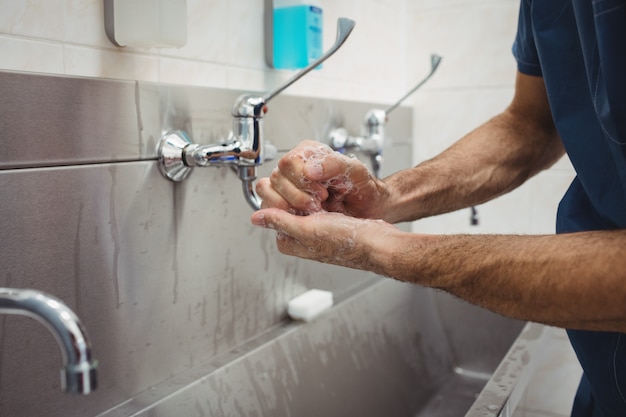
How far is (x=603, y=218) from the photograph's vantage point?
2.38 feet

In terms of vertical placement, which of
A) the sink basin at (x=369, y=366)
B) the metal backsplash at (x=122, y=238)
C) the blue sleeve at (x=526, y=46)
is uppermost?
the blue sleeve at (x=526, y=46)

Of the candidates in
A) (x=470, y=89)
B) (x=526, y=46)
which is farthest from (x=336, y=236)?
(x=470, y=89)

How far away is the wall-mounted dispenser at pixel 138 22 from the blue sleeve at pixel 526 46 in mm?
481

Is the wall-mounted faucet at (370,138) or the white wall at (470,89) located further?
the white wall at (470,89)

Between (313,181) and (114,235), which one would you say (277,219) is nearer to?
(313,181)

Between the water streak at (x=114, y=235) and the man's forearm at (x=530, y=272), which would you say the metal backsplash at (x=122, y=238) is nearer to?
the water streak at (x=114, y=235)

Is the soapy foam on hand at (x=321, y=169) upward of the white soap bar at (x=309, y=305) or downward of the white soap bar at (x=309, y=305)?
upward

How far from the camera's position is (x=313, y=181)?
0.71m

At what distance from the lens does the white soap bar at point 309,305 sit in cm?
108

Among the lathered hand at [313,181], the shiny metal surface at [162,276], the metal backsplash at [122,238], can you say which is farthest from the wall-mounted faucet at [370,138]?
the lathered hand at [313,181]

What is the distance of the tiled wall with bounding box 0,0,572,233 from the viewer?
0.94 metres

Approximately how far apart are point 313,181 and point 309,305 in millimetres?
428

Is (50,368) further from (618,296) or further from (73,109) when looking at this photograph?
(618,296)

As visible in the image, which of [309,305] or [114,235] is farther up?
[114,235]
